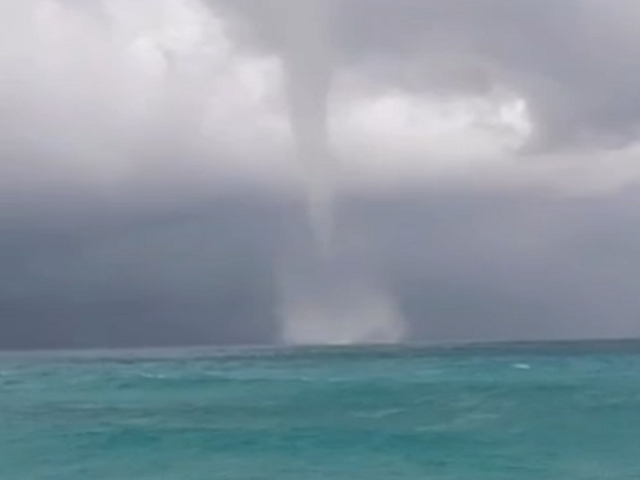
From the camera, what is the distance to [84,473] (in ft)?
189

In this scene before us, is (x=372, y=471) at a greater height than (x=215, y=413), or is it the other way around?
(x=215, y=413)

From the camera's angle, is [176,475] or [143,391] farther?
[143,391]

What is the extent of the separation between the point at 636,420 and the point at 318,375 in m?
54.9

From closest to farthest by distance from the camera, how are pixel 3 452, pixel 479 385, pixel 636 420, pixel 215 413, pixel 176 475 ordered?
pixel 176 475 < pixel 3 452 < pixel 636 420 < pixel 215 413 < pixel 479 385

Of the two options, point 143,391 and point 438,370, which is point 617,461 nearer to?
point 143,391

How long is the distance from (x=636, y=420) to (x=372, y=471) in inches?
941

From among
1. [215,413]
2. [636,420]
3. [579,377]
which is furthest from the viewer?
[579,377]

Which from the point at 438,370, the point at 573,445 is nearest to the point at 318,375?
the point at 438,370

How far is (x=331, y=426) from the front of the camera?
243 feet

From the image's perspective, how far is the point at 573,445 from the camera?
64188mm

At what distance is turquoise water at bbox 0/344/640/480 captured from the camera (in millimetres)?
57688

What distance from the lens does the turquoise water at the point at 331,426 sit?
189ft

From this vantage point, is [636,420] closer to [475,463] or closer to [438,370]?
[475,463]

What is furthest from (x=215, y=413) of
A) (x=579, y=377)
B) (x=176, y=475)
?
(x=579, y=377)
